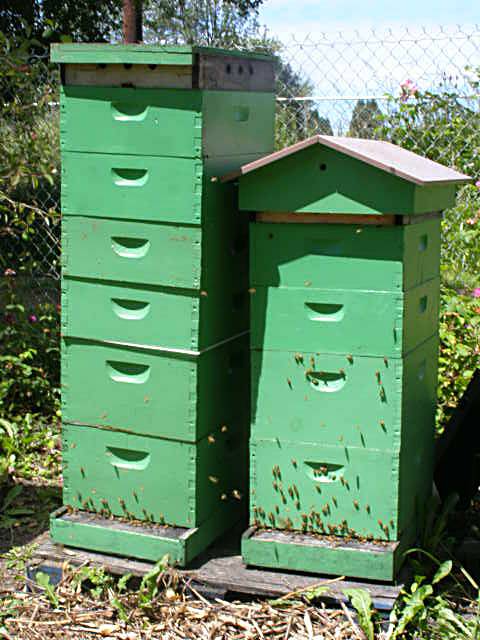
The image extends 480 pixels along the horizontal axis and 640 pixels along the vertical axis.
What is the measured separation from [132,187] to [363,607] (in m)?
1.51

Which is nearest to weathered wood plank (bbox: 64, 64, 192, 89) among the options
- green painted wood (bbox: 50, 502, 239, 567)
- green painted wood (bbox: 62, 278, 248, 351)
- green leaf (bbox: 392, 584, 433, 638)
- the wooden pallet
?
green painted wood (bbox: 62, 278, 248, 351)

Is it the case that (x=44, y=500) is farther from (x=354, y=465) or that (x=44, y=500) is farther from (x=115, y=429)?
(x=354, y=465)

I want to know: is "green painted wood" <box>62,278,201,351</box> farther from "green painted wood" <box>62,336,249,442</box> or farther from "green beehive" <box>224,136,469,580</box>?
"green beehive" <box>224,136,469,580</box>

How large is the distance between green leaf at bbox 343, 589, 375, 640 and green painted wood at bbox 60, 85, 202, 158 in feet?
4.77

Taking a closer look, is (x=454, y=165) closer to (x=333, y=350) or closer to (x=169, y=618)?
(x=333, y=350)

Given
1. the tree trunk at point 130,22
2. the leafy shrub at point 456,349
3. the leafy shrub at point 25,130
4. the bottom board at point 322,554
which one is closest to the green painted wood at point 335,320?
the bottom board at point 322,554

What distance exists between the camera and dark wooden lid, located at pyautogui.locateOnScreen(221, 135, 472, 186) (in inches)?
107

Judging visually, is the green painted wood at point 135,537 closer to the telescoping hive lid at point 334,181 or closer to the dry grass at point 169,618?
the dry grass at point 169,618

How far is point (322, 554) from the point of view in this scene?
9.53 ft

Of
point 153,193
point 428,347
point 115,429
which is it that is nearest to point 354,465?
point 428,347

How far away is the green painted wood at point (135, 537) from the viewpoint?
300 centimetres

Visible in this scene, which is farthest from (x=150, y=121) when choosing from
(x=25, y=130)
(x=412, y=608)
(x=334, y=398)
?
(x=25, y=130)

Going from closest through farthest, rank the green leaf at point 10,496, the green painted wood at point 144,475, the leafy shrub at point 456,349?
1. the green painted wood at point 144,475
2. the green leaf at point 10,496
3. the leafy shrub at point 456,349

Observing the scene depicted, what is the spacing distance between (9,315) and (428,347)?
2738 millimetres
